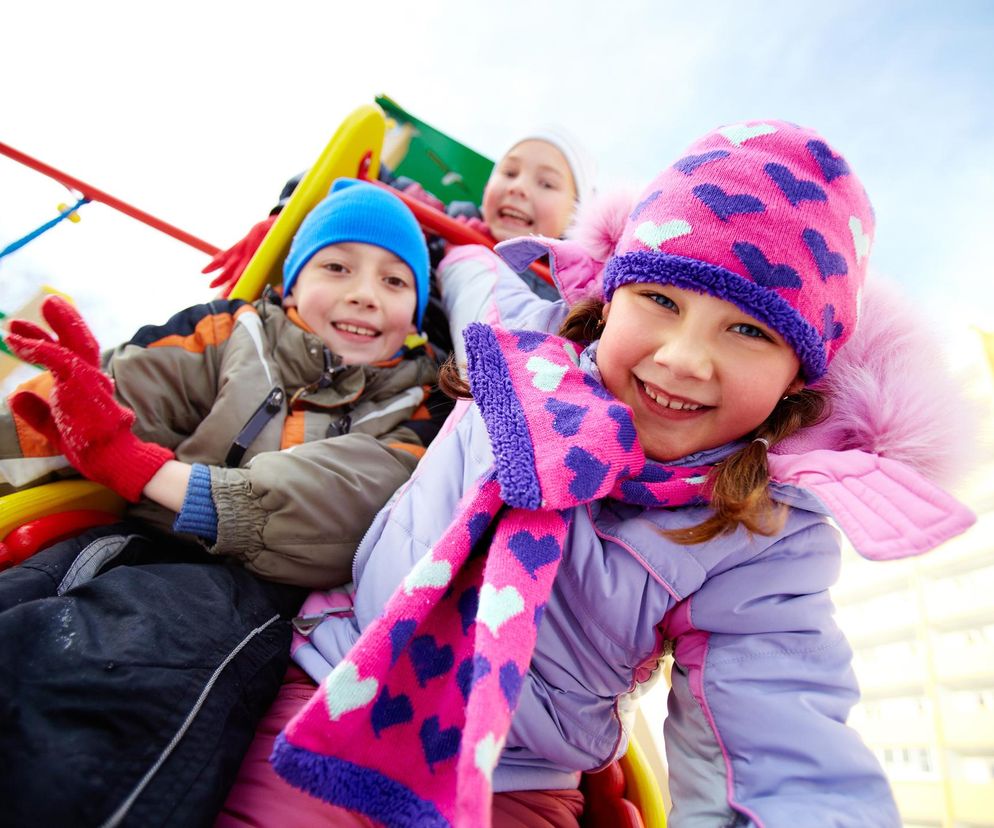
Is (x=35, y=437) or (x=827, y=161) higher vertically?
(x=827, y=161)

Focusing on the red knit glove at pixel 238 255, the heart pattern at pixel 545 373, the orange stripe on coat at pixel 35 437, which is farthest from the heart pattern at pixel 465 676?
the red knit glove at pixel 238 255

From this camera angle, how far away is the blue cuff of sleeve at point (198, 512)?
0.73 m

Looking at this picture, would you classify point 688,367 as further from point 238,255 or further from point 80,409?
point 238,255

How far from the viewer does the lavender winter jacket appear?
54 centimetres

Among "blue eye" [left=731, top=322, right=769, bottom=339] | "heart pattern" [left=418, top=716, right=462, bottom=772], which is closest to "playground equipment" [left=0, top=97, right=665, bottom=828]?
"heart pattern" [left=418, top=716, right=462, bottom=772]

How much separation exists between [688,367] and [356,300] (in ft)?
2.27

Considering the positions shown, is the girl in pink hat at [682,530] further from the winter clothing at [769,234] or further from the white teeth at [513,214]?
the white teeth at [513,214]

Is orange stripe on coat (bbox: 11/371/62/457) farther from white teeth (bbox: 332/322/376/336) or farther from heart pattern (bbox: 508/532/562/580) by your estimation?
→ heart pattern (bbox: 508/532/562/580)

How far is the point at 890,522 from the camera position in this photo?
0.49 metres

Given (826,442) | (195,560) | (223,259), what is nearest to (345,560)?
(195,560)

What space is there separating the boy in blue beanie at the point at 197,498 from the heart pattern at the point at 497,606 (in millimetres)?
299

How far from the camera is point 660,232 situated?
2.14 feet

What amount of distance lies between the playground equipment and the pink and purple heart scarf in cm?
45

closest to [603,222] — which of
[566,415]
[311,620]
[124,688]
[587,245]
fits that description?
[587,245]
